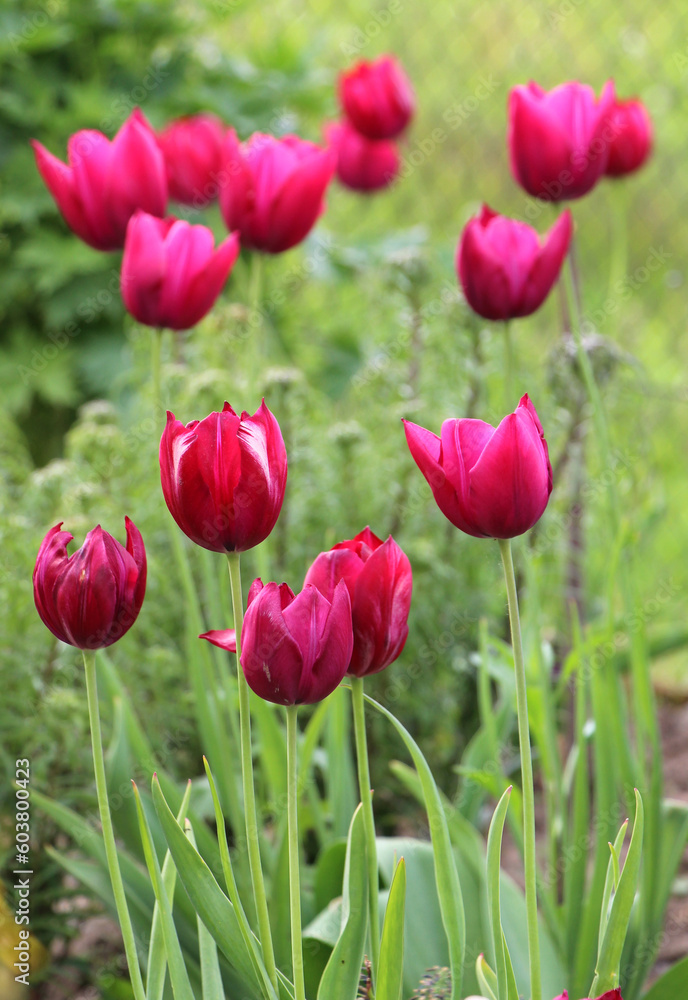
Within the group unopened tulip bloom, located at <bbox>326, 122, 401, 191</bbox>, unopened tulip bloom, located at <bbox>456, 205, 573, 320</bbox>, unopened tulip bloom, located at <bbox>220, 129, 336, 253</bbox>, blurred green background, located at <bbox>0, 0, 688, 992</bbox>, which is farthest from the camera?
unopened tulip bloom, located at <bbox>326, 122, 401, 191</bbox>

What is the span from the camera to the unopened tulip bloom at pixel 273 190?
3.51 feet

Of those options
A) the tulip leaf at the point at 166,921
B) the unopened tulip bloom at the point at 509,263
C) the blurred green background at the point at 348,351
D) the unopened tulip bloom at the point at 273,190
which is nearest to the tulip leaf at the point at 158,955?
Result: the tulip leaf at the point at 166,921

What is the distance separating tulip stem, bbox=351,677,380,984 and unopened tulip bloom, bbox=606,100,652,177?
3.81 ft

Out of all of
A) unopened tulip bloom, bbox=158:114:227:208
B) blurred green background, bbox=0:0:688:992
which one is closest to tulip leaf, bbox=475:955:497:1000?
blurred green background, bbox=0:0:688:992

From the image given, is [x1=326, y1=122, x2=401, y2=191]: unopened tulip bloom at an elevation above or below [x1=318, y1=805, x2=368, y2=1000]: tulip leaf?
above

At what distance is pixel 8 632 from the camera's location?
1201mm

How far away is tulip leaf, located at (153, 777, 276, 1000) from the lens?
67 centimetres

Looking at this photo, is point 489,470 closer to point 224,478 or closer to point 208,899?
point 224,478

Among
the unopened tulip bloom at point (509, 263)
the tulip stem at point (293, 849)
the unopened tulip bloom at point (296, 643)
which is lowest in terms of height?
the tulip stem at point (293, 849)

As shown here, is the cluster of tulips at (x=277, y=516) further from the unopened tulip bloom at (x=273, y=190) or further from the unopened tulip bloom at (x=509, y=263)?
the unopened tulip bloom at (x=273, y=190)

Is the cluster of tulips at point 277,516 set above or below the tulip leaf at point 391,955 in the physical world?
above

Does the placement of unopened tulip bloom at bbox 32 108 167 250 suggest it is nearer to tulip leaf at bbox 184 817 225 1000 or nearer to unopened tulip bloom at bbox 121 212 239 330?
unopened tulip bloom at bbox 121 212 239 330

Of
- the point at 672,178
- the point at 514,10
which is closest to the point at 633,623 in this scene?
the point at 672,178

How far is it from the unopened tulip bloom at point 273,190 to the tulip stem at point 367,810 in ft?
1.88
